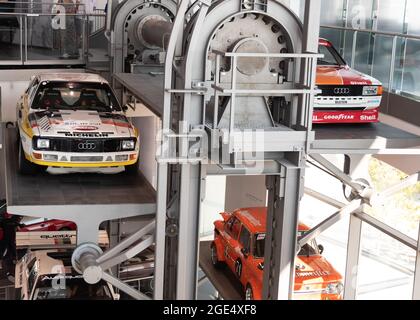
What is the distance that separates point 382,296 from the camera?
73.9 ft

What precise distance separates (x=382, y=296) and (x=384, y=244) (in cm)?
354

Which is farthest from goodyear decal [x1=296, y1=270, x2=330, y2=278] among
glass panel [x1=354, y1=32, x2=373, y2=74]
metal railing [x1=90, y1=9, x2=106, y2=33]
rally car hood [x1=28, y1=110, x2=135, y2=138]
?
metal railing [x1=90, y1=9, x2=106, y2=33]

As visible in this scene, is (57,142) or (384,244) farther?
(384,244)

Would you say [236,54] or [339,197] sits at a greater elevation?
[236,54]

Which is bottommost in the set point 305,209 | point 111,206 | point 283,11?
point 305,209

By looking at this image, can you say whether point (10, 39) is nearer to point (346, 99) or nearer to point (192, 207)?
point (346, 99)

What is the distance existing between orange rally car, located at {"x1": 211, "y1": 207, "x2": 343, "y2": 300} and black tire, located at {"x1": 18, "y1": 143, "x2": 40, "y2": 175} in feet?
12.2

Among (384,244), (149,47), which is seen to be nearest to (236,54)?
(149,47)

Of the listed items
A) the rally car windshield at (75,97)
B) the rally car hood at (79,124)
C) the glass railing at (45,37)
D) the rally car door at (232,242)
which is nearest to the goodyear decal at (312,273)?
the rally car door at (232,242)

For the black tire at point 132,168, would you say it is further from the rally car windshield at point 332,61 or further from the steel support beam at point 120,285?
the rally car windshield at point 332,61

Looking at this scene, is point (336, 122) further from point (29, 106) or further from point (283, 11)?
point (29, 106)

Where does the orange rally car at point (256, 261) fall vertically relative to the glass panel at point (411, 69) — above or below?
below

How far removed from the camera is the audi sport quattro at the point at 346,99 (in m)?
11.2

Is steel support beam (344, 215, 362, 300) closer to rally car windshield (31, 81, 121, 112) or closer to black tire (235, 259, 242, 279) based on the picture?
black tire (235, 259, 242, 279)
